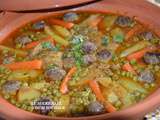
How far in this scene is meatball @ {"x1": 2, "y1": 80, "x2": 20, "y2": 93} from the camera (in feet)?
4.55

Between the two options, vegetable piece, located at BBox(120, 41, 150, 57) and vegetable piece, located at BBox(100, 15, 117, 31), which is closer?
vegetable piece, located at BBox(120, 41, 150, 57)

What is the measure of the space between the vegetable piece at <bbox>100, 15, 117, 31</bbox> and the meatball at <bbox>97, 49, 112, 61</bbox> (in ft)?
0.56

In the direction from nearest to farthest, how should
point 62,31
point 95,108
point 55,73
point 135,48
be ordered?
point 95,108 < point 55,73 < point 135,48 < point 62,31

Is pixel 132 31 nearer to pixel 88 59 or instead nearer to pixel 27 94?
pixel 88 59

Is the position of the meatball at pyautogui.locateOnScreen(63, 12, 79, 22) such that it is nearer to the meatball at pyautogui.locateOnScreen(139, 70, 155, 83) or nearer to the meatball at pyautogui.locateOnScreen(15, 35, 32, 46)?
the meatball at pyautogui.locateOnScreen(15, 35, 32, 46)

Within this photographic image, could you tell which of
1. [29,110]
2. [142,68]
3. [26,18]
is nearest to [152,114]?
[142,68]

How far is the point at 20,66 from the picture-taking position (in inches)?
58.0

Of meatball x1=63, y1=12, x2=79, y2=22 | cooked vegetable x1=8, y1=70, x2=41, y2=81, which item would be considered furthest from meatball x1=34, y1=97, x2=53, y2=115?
meatball x1=63, y1=12, x2=79, y2=22

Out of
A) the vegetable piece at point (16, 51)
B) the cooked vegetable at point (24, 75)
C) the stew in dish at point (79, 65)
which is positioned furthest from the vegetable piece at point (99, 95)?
the vegetable piece at point (16, 51)

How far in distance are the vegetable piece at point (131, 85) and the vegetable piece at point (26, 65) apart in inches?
12.0

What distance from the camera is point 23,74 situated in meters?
1.45

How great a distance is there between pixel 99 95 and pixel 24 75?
292mm

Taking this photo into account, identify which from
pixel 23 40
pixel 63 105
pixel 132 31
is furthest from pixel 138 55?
pixel 23 40

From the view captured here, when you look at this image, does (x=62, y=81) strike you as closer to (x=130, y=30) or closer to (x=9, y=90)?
(x=9, y=90)
